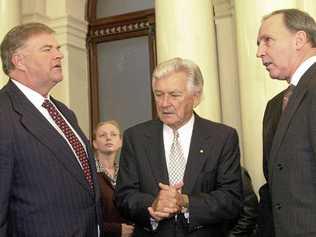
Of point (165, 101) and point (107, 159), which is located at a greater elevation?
point (165, 101)

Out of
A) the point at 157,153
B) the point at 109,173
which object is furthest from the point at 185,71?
the point at 109,173

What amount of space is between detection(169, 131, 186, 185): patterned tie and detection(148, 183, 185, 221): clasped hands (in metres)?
0.15

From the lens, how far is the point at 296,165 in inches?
98.4

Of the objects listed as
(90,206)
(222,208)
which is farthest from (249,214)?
(90,206)

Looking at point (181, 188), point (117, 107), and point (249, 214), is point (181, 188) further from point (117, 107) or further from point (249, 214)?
point (117, 107)

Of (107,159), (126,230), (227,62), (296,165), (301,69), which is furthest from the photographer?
(227,62)

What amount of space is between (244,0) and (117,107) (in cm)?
258

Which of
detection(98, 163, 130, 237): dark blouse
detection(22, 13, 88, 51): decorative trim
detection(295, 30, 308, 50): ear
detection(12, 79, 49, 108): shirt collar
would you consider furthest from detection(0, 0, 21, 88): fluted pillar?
detection(295, 30, 308, 50): ear

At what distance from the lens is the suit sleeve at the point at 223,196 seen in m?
2.94

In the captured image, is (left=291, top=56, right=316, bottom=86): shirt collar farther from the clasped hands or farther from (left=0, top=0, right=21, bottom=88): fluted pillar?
(left=0, top=0, right=21, bottom=88): fluted pillar

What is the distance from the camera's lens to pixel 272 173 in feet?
8.61

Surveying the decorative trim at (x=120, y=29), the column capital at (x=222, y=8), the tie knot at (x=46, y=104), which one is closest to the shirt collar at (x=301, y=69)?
the tie knot at (x=46, y=104)

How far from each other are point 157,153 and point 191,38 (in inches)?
90.5

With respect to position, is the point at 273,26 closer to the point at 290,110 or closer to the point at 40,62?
the point at 290,110
